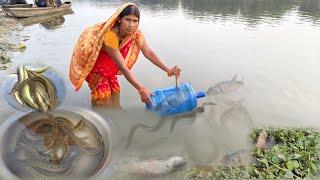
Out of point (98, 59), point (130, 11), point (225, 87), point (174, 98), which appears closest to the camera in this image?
point (130, 11)

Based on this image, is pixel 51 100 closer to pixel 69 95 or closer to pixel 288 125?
pixel 69 95

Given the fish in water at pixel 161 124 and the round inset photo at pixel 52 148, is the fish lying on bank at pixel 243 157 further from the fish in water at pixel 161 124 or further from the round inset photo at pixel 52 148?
the round inset photo at pixel 52 148

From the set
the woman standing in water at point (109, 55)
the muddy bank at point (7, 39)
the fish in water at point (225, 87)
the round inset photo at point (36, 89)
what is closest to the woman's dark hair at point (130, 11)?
the woman standing in water at point (109, 55)

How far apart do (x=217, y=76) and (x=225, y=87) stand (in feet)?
3.09

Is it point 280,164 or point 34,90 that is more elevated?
point 34,90

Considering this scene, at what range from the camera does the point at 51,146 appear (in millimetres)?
3557

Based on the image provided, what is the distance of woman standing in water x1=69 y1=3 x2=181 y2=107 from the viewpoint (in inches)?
169

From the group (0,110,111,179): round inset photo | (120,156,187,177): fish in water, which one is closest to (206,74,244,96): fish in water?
(120,156,187,177): fish in water

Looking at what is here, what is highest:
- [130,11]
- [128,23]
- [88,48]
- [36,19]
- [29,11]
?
[130,11]

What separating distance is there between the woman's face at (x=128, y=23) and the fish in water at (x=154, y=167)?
1717 mm

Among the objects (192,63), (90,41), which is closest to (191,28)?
(192,63)

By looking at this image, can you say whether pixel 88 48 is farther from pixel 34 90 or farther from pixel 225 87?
pixel 225 87

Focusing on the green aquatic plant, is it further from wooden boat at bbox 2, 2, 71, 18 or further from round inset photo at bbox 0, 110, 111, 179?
wooden boat at bbox 2, 2, 71, 18

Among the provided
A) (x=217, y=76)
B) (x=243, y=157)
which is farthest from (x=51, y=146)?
(x=217, y=76)
